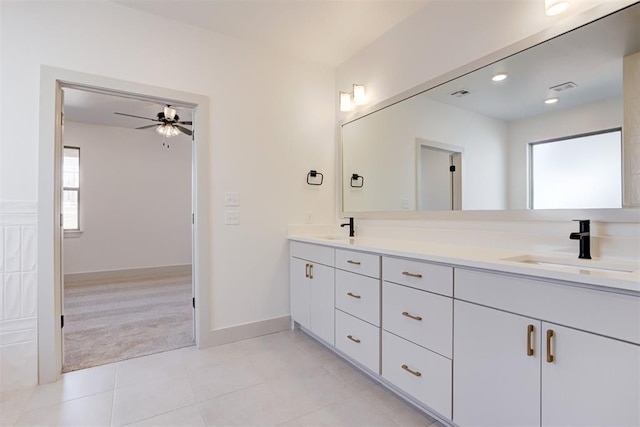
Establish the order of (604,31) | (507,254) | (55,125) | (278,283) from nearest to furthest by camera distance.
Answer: (604,31) < (507,254) < (55,125) < (278,283)

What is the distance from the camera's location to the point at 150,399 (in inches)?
71.0

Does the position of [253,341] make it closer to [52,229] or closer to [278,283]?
[278,283]

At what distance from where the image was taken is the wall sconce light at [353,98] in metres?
2.77

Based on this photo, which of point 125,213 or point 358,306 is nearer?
point 358,306

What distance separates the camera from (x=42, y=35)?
1.99 metres

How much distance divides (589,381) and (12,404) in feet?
9.15

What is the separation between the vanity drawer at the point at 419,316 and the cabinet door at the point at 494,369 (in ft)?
0.18

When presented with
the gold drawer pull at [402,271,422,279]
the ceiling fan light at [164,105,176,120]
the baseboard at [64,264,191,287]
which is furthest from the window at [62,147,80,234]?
the gold drawer pull at [402,271,422,279]

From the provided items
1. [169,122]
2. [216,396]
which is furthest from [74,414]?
[169,122]

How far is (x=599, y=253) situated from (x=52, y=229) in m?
3.08

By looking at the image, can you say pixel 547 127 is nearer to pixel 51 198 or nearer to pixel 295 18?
pixel 295 18

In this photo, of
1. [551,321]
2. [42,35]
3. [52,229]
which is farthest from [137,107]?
[551,321]

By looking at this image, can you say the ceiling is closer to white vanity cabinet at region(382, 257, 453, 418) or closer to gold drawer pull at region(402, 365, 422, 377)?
white vanity cabinet at region(382, 257, 453, 418)

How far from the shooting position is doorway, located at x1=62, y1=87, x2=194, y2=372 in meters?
3.68
